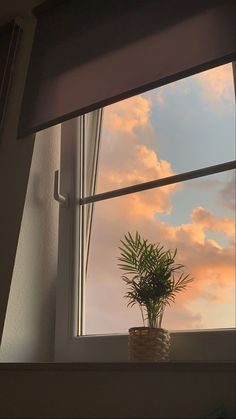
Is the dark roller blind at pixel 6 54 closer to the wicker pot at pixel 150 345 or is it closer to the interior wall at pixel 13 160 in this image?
the interior wall at pixel 13 160

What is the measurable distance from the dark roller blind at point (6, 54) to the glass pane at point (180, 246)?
1.96ft

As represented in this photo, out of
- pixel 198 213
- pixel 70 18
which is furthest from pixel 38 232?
pixel 70 18

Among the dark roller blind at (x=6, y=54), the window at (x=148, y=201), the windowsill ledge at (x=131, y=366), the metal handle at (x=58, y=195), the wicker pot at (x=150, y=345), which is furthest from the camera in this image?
the dark roller blind at (x=6, y=54)

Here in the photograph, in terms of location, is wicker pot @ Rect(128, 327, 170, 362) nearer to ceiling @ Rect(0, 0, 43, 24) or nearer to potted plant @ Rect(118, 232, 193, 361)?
potted plant @ Rect(118, 232, 193, 361)

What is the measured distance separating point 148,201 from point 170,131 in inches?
9.6

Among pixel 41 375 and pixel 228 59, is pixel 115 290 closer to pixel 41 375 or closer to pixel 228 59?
pixel 41 375

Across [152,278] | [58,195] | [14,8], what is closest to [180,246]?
[152,278]

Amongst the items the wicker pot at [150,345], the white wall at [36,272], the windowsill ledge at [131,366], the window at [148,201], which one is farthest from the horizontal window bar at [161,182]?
the windowsill ledge at [131,366]

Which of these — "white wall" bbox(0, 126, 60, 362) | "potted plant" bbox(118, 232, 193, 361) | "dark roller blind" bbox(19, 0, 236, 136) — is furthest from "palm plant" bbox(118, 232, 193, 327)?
→ "dark roller blind" bbox(19, 0, 236, 136)

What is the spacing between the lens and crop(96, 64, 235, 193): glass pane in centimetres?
151

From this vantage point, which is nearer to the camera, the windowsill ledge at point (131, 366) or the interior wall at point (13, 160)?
the windowsill ledge at point (131, 366)

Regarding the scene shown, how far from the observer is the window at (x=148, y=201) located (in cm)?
143

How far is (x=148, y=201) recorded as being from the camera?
5.27 feet

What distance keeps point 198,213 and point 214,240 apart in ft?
0.33
